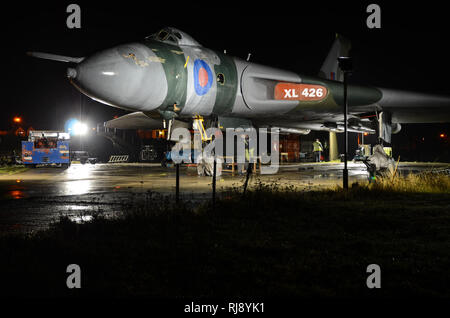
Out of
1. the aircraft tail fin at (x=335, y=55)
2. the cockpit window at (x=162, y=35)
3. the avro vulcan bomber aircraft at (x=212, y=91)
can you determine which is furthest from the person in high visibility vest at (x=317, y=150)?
the cockpit window at (x=162, y=35)

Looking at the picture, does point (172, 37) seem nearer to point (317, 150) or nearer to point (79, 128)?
point (79, 128)

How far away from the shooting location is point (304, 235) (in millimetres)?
5750

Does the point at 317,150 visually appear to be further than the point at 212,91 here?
Yes

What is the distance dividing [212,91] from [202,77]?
56cm

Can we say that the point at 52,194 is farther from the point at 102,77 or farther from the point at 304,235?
the point at 304,235

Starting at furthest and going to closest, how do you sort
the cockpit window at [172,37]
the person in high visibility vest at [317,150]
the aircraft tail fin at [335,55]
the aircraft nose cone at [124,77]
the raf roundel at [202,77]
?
the person in high visibility vest at [317,150] → the aircraft tail fin at [335,55] → the cockpit window at [172,37] → the raf roundel at [202,77] → the aircraft nose cone at [124,77]

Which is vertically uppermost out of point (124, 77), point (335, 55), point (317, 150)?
point (335, 55)

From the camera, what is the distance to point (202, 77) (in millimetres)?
10359

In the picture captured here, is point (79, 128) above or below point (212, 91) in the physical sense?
above

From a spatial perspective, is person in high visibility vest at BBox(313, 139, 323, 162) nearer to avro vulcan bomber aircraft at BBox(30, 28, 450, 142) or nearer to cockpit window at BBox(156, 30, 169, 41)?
avro vulcan bomber aircraft at BBox(30, 28, 450, 142)

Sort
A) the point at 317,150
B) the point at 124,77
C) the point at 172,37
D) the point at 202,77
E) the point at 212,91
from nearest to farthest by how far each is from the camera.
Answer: the point at 124,77 < the point at 202,77 < the point at 172,37 < the point at 212,91 < the point at 317,150

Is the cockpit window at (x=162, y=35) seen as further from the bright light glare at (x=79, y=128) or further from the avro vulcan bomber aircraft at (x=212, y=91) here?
the bright light glare at (x=79, y=128)

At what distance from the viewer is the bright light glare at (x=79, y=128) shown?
33.2 meters

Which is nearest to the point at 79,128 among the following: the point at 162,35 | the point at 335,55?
the point at 335,55
